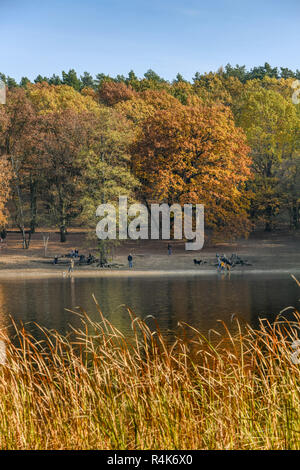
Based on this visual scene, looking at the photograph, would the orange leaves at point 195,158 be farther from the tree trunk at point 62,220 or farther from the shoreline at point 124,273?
the shoreline at point 124,273

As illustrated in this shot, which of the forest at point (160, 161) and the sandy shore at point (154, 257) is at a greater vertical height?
the forest at point (160, 161)

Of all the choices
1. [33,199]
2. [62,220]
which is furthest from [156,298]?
[33,199]

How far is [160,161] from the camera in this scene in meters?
70.7

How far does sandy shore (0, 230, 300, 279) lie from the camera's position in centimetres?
5847

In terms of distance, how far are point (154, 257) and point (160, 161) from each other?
42.3 ft

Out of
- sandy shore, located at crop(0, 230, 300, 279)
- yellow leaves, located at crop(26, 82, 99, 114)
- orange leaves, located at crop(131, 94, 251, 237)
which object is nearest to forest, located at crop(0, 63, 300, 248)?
orange leaves, located at crop(131, 94, 251, 237)

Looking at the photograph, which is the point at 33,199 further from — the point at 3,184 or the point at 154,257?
the point at 154,257

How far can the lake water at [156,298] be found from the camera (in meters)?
30.6

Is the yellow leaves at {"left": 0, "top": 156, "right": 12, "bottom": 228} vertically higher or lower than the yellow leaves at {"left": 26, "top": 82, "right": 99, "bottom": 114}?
lower

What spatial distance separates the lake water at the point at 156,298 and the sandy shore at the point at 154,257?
402 centimetres

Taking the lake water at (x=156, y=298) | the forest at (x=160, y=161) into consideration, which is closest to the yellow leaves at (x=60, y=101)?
the forest at (x=160, y=161)

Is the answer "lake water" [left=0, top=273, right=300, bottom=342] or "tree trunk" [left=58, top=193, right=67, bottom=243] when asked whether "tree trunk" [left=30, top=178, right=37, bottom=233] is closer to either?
"tree trunk" [left=58, top=193, right=67, bottom=243]

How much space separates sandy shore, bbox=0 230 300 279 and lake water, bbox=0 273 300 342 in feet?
13.2

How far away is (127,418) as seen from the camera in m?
9.74
